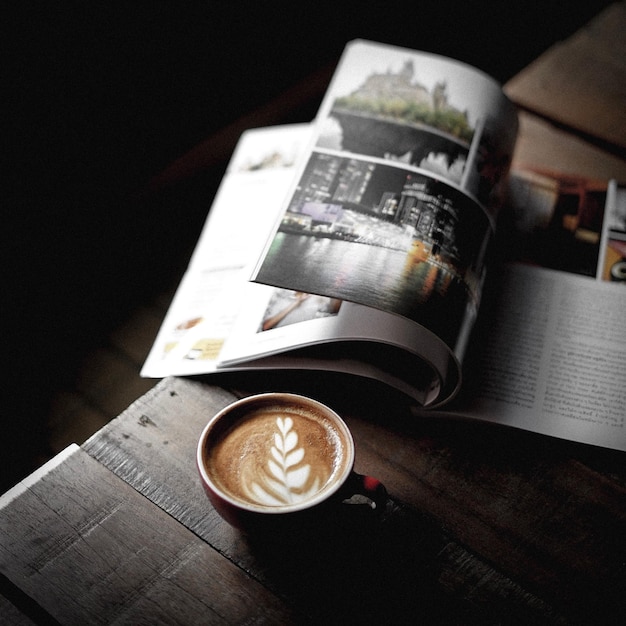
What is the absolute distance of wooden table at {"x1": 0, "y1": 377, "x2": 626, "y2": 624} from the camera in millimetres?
499

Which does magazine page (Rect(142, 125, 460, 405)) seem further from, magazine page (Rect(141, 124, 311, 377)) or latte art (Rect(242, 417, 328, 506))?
latte art (Rect(242, 417, 328, 506))

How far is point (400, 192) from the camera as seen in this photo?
708mm

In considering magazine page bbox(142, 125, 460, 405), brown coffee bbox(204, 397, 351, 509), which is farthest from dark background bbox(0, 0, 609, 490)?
brown coffee bbox(204, 397, 351, 509)

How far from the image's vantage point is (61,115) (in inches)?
38.0

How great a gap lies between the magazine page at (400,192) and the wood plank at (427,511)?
0.12 m

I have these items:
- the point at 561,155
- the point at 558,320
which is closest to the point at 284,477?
the point at 558,320

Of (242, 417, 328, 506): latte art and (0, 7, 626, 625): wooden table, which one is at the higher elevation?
(242, 417, 328, 506): latte art

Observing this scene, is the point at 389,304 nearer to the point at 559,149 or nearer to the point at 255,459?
the point at 255,459

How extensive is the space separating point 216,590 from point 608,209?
738mm

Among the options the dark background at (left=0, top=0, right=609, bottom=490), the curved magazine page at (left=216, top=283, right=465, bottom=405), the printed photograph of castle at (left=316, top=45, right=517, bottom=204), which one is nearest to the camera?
the curved magazine page at (left=216, top=283, right=465, bottom=405)

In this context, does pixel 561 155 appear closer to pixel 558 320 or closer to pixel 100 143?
pixel 558 320

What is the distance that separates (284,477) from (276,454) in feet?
0.08

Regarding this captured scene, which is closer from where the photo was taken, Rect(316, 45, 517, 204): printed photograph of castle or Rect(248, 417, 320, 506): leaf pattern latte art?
Rect(248, 417, 320, 506): leaf pattern latte art

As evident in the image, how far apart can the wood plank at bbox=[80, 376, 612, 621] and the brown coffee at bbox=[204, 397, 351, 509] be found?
0.22 feet
